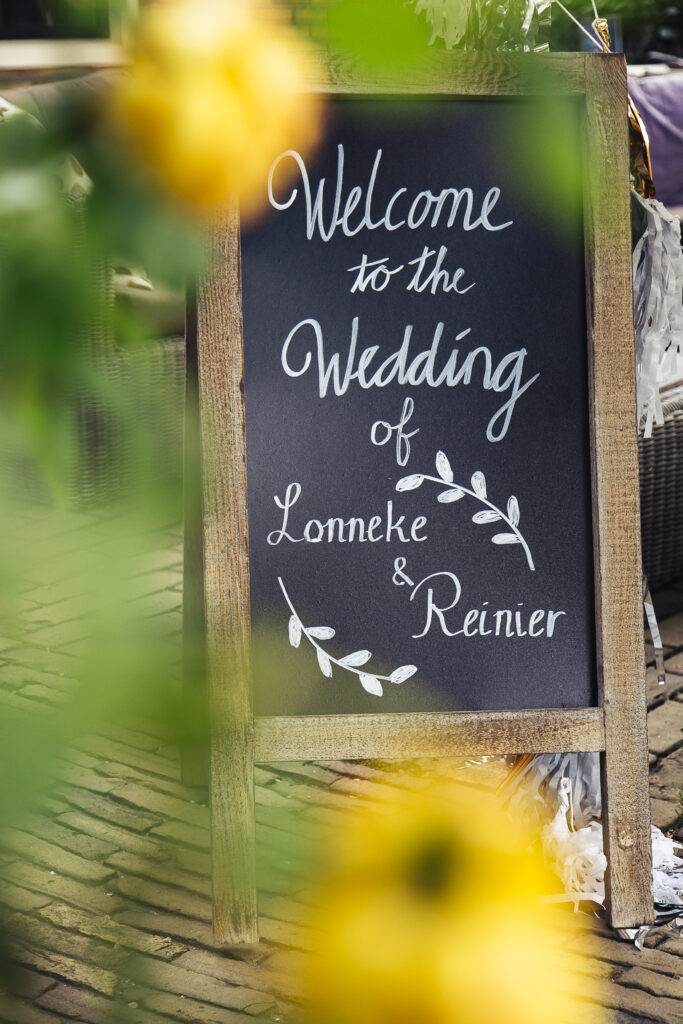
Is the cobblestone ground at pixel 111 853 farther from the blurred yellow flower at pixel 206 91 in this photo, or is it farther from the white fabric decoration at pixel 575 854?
the white fabric decoration at pixel 575 854

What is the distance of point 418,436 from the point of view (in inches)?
73.7

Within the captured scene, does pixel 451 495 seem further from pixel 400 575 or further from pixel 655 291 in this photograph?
pixel 655 291

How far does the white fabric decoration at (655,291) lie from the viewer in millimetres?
1982

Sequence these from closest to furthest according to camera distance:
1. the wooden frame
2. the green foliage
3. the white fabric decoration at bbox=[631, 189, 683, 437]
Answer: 1. the green foliage
2. the wooden frame
3. the white fabric decoration at bbox=[631, 189, 683, 437]

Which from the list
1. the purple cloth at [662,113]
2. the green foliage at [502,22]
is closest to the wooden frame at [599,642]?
the green foliage at [502,22]

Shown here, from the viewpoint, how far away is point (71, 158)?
373 mm

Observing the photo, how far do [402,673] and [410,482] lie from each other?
0.30 m

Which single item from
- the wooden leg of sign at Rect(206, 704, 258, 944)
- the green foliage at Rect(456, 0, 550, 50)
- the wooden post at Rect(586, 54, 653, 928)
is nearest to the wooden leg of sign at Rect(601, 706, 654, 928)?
the wooden post at Rect(586, 54, 653, 928)

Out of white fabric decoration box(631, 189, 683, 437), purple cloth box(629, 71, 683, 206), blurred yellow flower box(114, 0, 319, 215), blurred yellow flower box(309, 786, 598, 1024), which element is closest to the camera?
blurred yellow flower box(114, 0, 319, 215)

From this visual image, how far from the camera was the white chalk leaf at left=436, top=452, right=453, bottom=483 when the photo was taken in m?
1.88

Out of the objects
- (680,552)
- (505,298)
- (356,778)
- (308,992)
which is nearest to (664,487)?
(680,552)

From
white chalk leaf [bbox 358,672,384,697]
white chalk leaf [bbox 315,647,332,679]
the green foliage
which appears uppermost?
the green foliage

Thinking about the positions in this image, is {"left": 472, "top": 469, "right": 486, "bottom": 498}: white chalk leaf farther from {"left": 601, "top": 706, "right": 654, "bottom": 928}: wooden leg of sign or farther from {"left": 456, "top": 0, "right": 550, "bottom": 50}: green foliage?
{"left": 456, "top": 0, "right": 550, "bottom": 50}: green foliage

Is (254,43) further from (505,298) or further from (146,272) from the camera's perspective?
(505,298)
